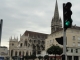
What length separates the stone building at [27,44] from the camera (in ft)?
385

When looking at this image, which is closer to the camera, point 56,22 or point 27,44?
point 27,44

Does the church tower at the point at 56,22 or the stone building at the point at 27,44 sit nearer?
the stone building at the point at 27,44

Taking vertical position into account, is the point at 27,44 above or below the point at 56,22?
below

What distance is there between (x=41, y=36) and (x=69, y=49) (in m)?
63.5

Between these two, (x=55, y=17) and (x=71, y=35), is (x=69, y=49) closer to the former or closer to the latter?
(x=71, y=35)

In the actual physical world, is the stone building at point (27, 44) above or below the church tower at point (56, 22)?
below

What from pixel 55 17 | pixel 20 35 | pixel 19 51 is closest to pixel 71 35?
pixel 19 51

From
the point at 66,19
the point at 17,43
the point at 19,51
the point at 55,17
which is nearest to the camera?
the point at 66,19

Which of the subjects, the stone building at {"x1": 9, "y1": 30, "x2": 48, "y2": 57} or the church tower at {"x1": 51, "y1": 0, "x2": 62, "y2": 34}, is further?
the church tower at {"x1": 51, "y1": 0, "x2": 62, "y2": 34}

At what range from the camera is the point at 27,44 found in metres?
122

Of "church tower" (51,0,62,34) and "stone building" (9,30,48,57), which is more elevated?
"church tower" (51,0,62,34)

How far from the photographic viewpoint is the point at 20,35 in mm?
128875

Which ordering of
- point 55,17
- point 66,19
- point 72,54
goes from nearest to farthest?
point 66,19, point 72,54, point 55,17

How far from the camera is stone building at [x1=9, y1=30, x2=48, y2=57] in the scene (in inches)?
4621
